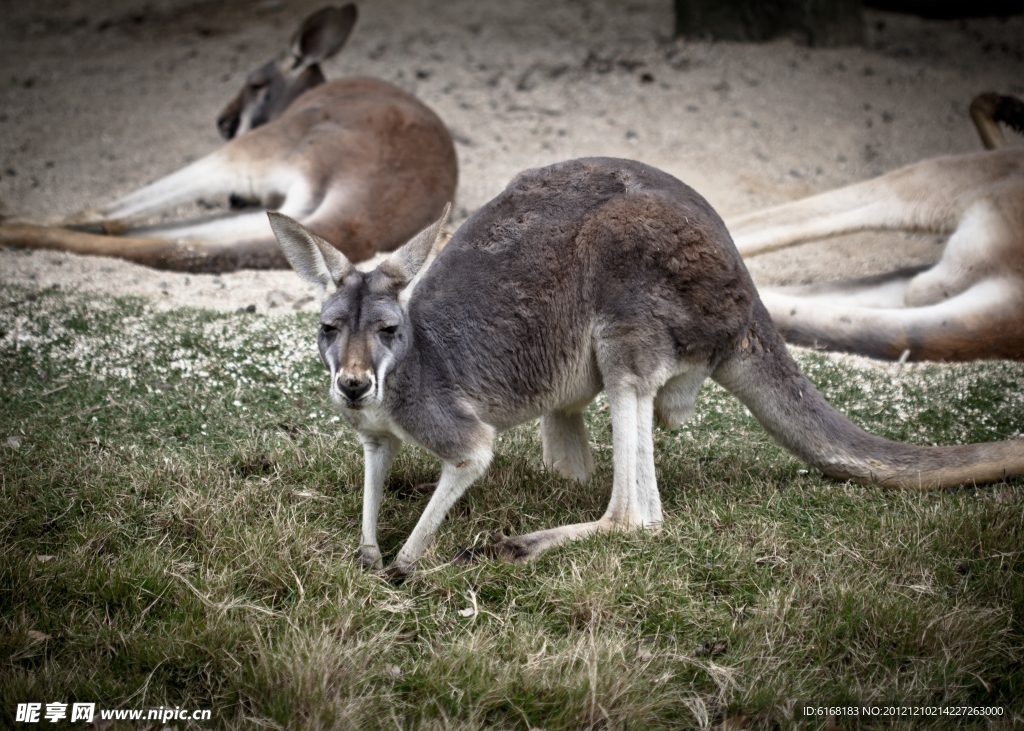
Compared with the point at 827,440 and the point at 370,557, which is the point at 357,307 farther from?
the point at 827,440

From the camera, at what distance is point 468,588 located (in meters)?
2.80

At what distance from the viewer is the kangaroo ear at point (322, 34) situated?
24.0 ft

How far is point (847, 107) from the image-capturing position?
27.2ft

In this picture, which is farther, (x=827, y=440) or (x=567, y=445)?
(x=567, y=445)

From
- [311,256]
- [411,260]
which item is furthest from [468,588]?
[311,256]

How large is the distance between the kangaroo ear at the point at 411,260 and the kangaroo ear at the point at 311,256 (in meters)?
0.14

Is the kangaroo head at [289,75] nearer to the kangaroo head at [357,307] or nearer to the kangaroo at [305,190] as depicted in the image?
the kangaroo at [305,190]

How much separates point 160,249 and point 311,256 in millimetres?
3335

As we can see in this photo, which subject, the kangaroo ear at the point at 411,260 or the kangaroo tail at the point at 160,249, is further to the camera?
the kangaroo tail at the point at 160,249

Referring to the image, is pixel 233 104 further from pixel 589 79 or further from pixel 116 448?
pixel 116 448

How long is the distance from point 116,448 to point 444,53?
7011mm

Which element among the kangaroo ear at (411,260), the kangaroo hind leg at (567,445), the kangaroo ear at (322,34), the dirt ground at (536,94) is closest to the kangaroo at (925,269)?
the dirt ground at (536,94)

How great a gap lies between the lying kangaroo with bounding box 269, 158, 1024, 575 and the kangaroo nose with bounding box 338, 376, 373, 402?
0.30 metres

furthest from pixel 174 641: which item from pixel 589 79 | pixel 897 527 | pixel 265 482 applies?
pixel 589 79
